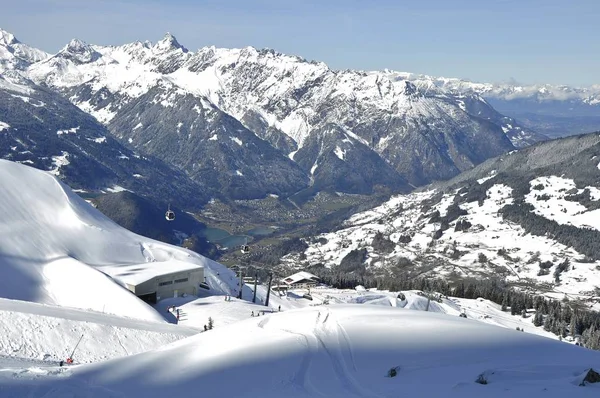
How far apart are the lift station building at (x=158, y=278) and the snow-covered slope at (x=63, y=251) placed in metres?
2.16

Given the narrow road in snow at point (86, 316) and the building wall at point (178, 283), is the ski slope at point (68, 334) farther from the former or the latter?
the building wall at point (178, 283)

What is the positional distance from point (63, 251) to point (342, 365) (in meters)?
62.6

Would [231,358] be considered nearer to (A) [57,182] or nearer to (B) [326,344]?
(B) [326,344]

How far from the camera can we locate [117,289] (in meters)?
69.8

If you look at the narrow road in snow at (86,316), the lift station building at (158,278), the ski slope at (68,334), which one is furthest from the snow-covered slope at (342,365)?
the lift station building at (158,278)

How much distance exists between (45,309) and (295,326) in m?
25.9

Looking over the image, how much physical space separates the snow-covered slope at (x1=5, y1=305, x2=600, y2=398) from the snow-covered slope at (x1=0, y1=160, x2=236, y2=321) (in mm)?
34532

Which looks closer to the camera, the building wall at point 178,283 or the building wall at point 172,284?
the building wall at point 172,284

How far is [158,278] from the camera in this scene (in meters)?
75.3

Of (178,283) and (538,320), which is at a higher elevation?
(178,283)

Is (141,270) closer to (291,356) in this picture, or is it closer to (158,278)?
(158,278)

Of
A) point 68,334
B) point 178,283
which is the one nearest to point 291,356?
point 68,334

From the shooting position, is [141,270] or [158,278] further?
[141,270]

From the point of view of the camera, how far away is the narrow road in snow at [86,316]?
47.3 metres
